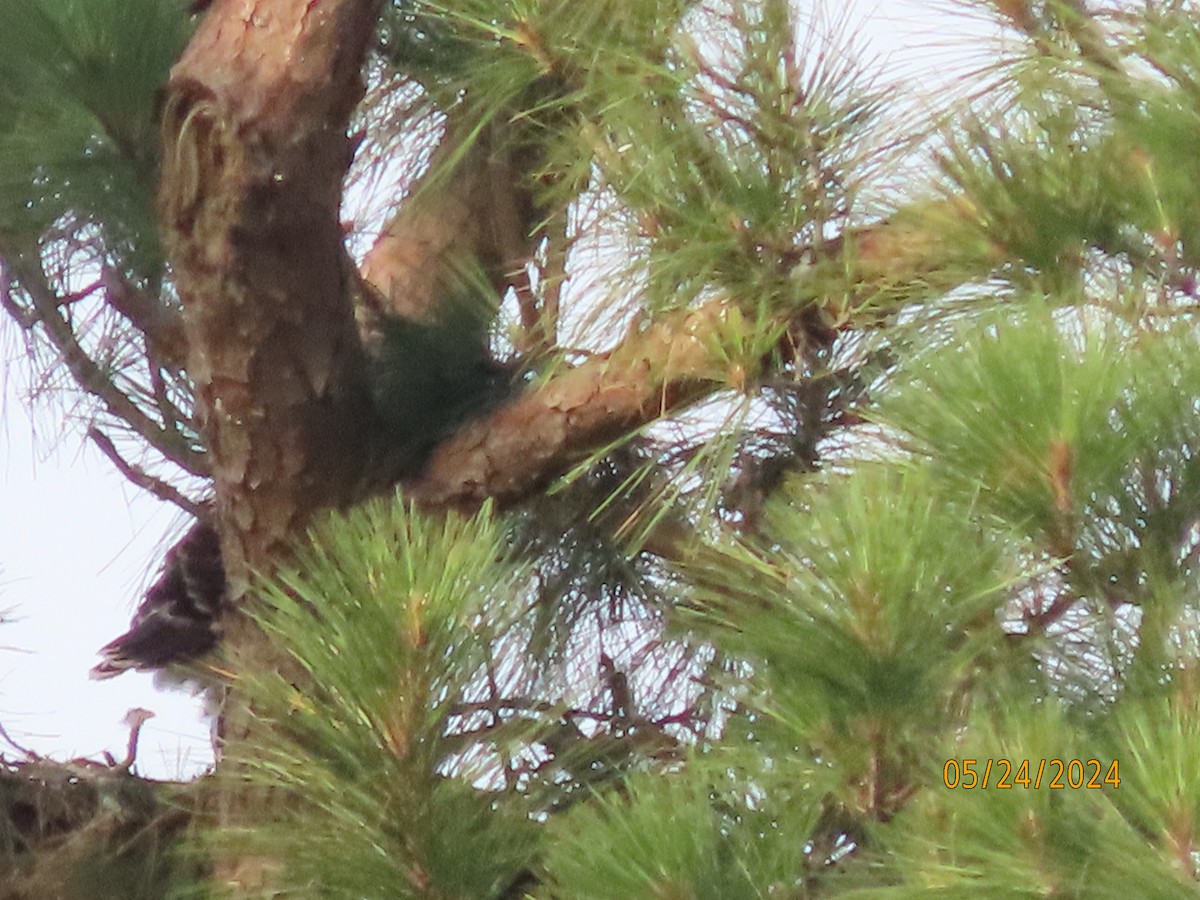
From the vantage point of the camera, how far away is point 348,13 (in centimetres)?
67

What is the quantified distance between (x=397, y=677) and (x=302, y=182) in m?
0.25

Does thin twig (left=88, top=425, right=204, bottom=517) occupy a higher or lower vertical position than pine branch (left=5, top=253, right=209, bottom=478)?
lower

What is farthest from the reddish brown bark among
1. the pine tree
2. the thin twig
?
the thin twig

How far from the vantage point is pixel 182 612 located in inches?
36.9

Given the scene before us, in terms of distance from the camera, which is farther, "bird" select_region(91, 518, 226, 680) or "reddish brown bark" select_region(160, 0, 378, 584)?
"bird" select_region(91, 518, 226, 680)

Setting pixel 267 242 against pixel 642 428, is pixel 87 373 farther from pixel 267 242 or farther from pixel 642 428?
pixel 642 428

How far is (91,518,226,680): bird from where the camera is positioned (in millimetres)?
929

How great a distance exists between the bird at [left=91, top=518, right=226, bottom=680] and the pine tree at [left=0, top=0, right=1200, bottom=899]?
5 cm

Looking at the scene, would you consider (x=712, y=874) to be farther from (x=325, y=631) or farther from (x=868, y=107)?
(x=868, y=107)

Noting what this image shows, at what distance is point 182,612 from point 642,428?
1.27ft

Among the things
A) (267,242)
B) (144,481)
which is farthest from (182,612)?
(267,242)

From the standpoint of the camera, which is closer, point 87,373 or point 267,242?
point 267,242

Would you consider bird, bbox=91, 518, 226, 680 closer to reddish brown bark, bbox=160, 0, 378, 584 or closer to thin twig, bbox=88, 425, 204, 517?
thin twig, bbox=88, 425, 204, 517

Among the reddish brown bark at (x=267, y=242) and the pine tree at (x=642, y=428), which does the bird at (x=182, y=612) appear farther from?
the reddish brown bark at (x=267, y=242)
